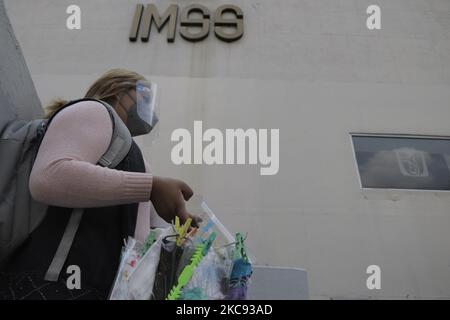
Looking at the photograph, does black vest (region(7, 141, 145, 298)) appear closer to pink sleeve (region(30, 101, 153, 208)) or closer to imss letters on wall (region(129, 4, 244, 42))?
pink sleeve (region(30, 101, 153, 208))

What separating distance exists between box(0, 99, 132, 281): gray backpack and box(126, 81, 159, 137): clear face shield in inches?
12.9

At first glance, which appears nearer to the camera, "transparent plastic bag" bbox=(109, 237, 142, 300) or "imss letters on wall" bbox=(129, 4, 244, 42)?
"transparent plastic bag" bbox=(109, 237, 142, 300)

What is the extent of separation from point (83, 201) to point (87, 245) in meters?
0.14

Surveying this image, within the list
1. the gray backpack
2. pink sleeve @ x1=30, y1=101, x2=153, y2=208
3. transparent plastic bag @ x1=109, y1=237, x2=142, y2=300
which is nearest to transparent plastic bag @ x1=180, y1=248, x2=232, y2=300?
transparent plastic bag @ x1=109, y1=237, x2=142, y2=300

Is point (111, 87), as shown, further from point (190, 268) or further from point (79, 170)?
point (190, 268)

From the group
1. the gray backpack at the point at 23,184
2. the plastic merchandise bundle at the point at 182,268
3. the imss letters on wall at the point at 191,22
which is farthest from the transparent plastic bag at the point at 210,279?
the imss letters on wall at the point at 191,22

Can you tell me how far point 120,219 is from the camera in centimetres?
108

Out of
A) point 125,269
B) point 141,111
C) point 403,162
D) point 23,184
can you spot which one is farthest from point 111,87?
point 403,162

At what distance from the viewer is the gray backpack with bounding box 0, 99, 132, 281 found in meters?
0.88

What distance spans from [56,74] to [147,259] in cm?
382

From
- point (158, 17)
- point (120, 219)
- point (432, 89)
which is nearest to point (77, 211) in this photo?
point (120, 219)

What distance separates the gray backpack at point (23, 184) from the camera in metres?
0.88

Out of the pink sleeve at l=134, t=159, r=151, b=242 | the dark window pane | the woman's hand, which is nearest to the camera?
the woman's hand
